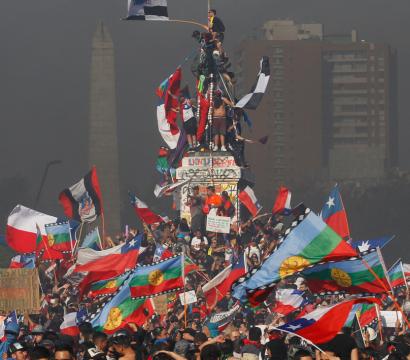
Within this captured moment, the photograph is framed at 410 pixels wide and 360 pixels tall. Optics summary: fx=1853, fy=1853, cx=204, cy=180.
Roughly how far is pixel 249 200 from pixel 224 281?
1969 cm

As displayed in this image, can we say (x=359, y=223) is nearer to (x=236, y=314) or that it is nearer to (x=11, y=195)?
(x=11, y=195)

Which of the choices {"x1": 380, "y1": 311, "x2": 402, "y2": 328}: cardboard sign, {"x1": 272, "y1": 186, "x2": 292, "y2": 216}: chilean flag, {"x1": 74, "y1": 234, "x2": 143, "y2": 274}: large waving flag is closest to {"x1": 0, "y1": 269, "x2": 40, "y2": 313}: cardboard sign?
{"x1": 74, "y1": 234, "x2": 143, "y2": 274}: large waving flag

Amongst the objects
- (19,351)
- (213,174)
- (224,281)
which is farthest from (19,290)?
(213,174)

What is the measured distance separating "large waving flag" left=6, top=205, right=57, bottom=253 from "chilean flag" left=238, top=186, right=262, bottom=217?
37.1 feet

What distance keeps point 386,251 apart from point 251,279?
325 ft

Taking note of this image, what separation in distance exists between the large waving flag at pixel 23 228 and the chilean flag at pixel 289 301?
1091 cm

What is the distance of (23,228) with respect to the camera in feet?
129

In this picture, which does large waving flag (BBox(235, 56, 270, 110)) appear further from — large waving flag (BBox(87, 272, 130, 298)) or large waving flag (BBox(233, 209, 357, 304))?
large waving flag (BBox(233, 209, 357, 304))

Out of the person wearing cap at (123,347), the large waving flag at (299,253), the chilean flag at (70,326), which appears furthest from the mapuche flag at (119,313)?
the person wearing cap at (123,347)

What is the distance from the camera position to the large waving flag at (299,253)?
18.9 metres

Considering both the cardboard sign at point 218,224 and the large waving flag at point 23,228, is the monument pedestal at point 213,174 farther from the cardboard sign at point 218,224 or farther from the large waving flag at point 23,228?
the large waving flag at point 23,228

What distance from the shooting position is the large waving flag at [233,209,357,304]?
1894 centimetres

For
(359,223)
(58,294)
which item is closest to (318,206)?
(359,223)

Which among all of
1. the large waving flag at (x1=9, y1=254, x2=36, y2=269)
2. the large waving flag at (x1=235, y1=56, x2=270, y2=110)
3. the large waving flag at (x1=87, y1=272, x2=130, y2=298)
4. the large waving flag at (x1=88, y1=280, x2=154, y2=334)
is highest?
the large waving flag at (x1=235, y1=56, x2=270, y2=110)
